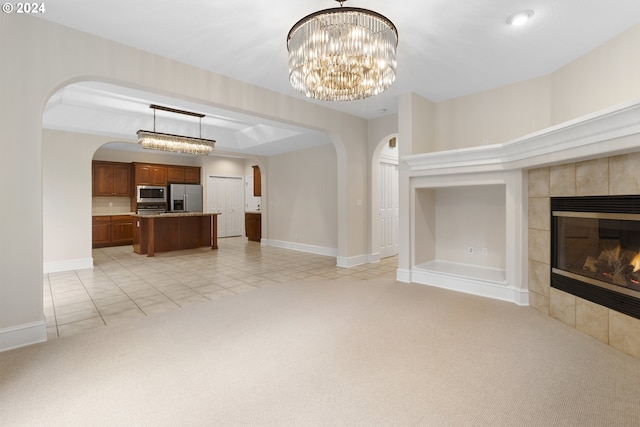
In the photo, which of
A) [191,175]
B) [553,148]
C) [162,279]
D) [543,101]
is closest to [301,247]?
[162,279]

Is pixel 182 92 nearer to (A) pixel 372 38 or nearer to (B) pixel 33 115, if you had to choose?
(B) pixel 33 115

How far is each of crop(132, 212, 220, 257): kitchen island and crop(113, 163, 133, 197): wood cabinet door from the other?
1.82 meters

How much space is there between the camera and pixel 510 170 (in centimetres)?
363

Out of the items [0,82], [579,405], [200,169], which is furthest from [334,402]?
[200,169]

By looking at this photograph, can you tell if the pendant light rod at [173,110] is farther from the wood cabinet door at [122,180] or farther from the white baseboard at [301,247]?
the wood cabinet door at [122,180]

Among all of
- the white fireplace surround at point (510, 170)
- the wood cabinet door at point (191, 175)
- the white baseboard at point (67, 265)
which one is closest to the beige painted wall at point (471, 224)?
the white fireplace surround at point (510, 170)

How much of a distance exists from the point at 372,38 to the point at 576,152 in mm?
1941

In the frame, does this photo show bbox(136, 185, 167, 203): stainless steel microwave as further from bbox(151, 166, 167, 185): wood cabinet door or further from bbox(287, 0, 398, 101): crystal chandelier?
bbox(287, 0, 398, 101): crystal chandelier

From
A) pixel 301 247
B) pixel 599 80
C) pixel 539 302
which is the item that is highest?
pixel 599 80

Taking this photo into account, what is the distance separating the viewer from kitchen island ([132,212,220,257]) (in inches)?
281

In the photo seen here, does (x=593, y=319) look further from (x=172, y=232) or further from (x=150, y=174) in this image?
(x=150, y=174)

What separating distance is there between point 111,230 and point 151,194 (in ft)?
4.61

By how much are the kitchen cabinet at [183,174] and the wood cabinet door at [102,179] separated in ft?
4.83

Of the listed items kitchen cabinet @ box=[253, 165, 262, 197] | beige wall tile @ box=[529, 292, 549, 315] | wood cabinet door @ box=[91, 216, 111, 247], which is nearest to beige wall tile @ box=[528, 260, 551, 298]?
beige wall tile @ box=[529, 292, 549, 315]
